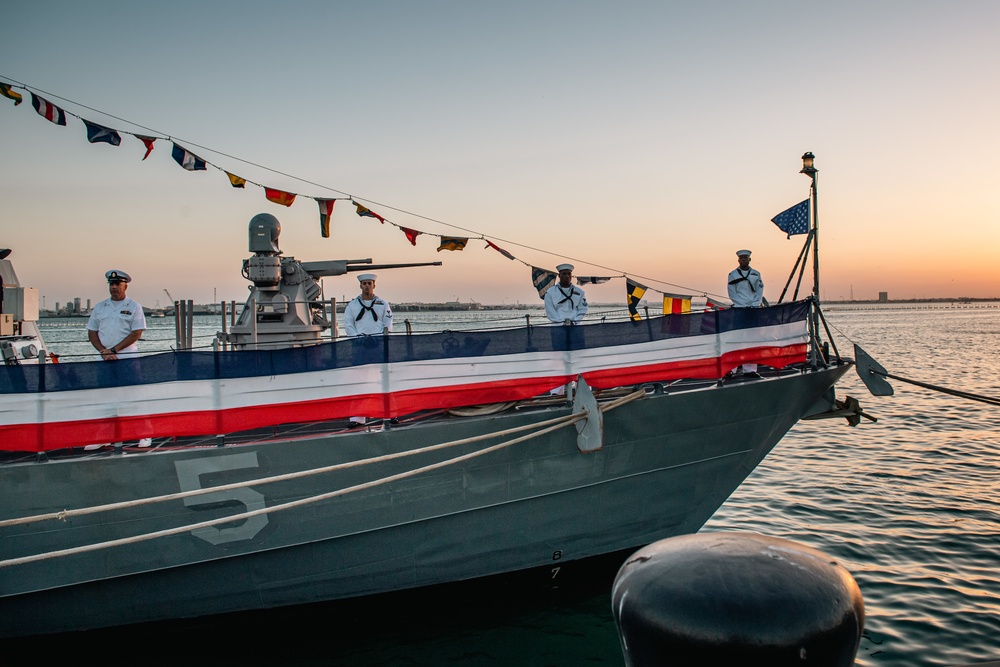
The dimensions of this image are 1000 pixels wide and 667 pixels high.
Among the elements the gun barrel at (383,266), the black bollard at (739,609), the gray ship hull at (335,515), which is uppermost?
the gun barrel at (383,266)

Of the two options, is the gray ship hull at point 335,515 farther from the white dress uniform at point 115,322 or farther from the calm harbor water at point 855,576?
the white dress uniform at point 115,322

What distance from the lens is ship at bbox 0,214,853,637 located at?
5.62 m

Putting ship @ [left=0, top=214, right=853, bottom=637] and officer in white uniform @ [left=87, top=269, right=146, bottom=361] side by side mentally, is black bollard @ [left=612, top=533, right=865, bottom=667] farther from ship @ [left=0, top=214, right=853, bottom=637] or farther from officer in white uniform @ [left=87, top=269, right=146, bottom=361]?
officer in white uniform @ [left=87, top=269, right=146, bottom=361]

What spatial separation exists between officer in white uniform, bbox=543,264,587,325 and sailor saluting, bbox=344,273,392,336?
1.89 m

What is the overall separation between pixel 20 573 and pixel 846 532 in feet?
31.5

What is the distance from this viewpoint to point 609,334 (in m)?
6.65

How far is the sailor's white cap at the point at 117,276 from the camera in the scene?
6.75 meters

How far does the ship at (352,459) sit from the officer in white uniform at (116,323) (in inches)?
42.2

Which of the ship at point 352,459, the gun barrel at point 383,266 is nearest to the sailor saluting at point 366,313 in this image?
the ship at point 352,459

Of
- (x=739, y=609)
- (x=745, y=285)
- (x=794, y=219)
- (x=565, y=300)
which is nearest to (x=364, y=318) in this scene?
(x=565, y=300)

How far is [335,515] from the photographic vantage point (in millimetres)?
5992

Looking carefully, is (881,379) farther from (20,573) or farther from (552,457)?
(20,573)

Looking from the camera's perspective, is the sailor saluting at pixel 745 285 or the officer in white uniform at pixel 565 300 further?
the sailor saluting at pixel 745 285

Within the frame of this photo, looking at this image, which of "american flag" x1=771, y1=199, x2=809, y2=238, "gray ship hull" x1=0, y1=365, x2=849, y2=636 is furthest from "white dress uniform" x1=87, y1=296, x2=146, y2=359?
"american flag" x1=771, y1=199, x2=809, y2=238
